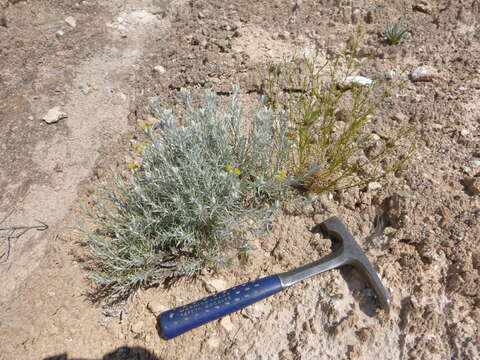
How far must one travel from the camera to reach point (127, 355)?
6.66 ft

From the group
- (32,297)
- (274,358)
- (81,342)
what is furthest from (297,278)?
(32,297)

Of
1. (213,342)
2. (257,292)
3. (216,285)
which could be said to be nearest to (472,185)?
(257,292)

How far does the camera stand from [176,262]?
7.39 feet

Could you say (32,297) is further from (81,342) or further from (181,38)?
(181,38)

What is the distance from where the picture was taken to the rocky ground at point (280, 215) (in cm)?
193

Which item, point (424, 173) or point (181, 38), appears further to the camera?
point (181, 38)

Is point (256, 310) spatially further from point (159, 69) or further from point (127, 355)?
point (159, 69)

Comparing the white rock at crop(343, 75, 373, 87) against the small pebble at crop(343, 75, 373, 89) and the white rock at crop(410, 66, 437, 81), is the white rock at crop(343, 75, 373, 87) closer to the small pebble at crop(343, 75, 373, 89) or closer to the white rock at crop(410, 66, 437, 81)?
the small pebble at crop(343, 75, 373, 89)

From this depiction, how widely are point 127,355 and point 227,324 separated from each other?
2.17 feet

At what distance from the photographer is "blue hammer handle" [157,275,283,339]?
1.91 m

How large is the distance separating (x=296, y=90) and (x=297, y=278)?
1.88m

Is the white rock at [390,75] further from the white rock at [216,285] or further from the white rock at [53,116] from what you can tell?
the white rock at [53,116]

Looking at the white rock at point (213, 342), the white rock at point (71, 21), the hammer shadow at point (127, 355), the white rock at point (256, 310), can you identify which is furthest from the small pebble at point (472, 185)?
the white rock at point (71, 21)

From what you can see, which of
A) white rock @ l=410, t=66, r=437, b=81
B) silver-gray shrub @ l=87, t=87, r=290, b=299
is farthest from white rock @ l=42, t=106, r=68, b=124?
white rock @ l=410, t=66, r=437, b=81
